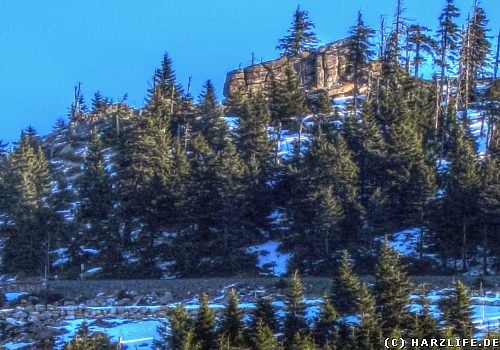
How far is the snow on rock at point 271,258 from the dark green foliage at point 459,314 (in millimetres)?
16367

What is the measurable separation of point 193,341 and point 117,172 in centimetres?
2766

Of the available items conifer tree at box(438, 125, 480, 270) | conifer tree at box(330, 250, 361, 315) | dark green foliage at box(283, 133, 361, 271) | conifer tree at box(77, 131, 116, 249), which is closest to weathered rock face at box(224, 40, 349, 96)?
conifer tree at box(77, 131, 116, 249)

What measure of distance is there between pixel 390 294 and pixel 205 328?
786cm

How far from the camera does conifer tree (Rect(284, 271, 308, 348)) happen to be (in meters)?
30.3

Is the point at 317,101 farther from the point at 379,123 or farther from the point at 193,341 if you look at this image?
the point at 193,341

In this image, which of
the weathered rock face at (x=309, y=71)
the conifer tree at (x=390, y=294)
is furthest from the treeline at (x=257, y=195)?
the weathered rock face at (x=309, y=71)

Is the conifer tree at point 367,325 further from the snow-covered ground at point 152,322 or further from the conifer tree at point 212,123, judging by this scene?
the conifer tree at point 212,123

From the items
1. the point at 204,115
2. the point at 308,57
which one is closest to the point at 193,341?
the point at 204,115

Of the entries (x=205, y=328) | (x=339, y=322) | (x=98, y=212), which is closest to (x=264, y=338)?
(x=205, y=328)

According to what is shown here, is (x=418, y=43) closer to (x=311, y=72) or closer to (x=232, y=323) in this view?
(x=311, y=72)

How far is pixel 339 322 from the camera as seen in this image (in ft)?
99.4

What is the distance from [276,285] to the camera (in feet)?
129

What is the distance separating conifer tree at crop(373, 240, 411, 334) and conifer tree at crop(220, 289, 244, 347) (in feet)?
19.0

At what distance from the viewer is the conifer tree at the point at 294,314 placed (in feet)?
99.4
